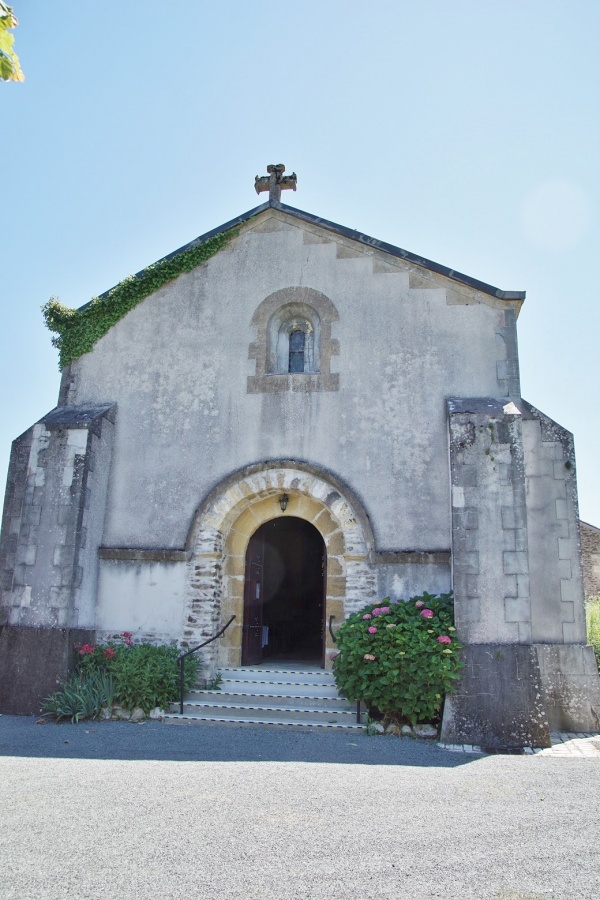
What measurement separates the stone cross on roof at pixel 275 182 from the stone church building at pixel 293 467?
49mm

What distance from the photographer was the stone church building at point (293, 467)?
364 inches

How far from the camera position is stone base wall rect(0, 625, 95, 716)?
30.9 ft

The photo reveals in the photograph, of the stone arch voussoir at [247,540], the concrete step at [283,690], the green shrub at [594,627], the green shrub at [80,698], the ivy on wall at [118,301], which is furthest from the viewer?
the ivy on wall at [118,301]

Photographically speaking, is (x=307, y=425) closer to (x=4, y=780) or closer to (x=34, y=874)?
(x=4, y=780)

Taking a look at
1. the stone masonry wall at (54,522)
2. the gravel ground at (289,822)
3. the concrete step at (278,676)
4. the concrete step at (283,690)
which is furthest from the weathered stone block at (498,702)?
the stone masonry wall at (54,522)

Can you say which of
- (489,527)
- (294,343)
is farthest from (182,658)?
(294,343)

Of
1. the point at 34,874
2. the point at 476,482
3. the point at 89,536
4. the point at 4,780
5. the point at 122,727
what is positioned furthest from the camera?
the point at 89,536

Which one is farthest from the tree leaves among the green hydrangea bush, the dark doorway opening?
the dark doorway opening

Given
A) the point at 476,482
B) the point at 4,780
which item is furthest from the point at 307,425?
the point at 4,780

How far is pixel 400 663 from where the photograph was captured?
8430 mm

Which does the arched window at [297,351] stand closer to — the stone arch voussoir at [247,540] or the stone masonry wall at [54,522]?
the stone arch voussoir at [247,540]

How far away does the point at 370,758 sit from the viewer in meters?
7.08

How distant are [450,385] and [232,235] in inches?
167

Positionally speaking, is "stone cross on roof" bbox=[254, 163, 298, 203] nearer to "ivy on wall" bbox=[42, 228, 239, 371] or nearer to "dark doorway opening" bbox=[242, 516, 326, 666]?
"ivy on wall" bbox=[42, 228, 239, 371]
